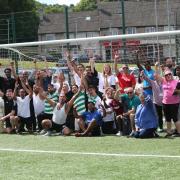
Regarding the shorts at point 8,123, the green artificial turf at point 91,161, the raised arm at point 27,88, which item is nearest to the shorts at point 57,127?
the raised arm at point 27,88

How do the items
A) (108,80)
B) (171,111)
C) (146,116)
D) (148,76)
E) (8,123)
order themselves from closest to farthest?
1. (146,116)
2. (171,111)
3. (148,76)
4. (108,80)
5. (8,123)

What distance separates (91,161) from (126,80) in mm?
4632

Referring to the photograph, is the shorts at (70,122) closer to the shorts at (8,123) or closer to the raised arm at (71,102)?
the raised arm at (71,102)

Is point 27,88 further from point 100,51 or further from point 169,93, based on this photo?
point 169,93

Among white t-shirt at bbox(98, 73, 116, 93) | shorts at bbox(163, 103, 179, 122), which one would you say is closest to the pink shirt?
shorts at bbox(163, 103, 179, 122)

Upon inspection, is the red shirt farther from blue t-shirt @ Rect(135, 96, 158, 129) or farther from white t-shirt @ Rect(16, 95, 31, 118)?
white t-shirt @ Rect(16, 95, 31, 118)

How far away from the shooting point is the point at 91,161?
9820mm

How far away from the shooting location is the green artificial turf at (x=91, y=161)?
8.64m

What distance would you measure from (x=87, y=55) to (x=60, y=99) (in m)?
2.64

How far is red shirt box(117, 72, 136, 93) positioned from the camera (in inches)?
554

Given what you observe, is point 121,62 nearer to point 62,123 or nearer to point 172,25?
point 62,123

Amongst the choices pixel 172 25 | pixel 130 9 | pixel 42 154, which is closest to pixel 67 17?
pixel 130 9

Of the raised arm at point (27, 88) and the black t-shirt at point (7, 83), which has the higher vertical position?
the black t-shirt at point (7, 83)

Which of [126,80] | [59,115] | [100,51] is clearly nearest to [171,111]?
[126,80]
